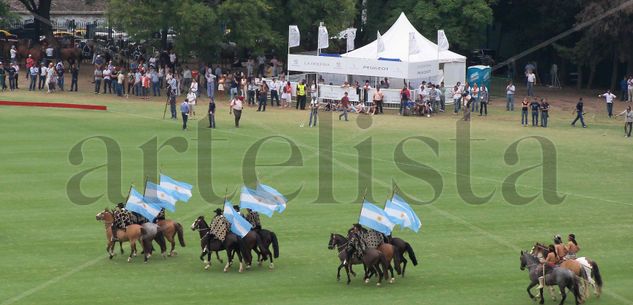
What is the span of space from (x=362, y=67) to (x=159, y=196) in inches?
1253

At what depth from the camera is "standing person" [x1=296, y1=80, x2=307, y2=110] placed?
2303 inches

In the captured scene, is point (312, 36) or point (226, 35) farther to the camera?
point (312, 36)

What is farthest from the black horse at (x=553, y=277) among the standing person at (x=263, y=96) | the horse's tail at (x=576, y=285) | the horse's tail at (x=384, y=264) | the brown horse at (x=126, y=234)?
the standing person at (x=263, y=96)

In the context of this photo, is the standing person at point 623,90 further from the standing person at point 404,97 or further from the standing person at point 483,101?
the standing person at point 404,97

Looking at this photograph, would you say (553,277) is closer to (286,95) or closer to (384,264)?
(384,264)

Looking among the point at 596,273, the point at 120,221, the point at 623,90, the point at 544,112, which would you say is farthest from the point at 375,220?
the point at 623,90

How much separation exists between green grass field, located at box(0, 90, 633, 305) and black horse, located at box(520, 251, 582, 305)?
667 millimetres

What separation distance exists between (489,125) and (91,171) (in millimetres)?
21028

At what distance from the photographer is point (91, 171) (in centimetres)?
3981

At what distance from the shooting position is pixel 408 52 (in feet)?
195

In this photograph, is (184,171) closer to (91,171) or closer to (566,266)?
(91,171)

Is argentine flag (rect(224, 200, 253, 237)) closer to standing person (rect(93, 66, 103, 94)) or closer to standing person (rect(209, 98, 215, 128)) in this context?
standing person (rect(209, 98, 215, 128))

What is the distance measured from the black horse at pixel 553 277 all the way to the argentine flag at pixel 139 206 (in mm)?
8721

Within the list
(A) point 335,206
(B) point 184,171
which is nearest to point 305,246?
(A) point 335,206
